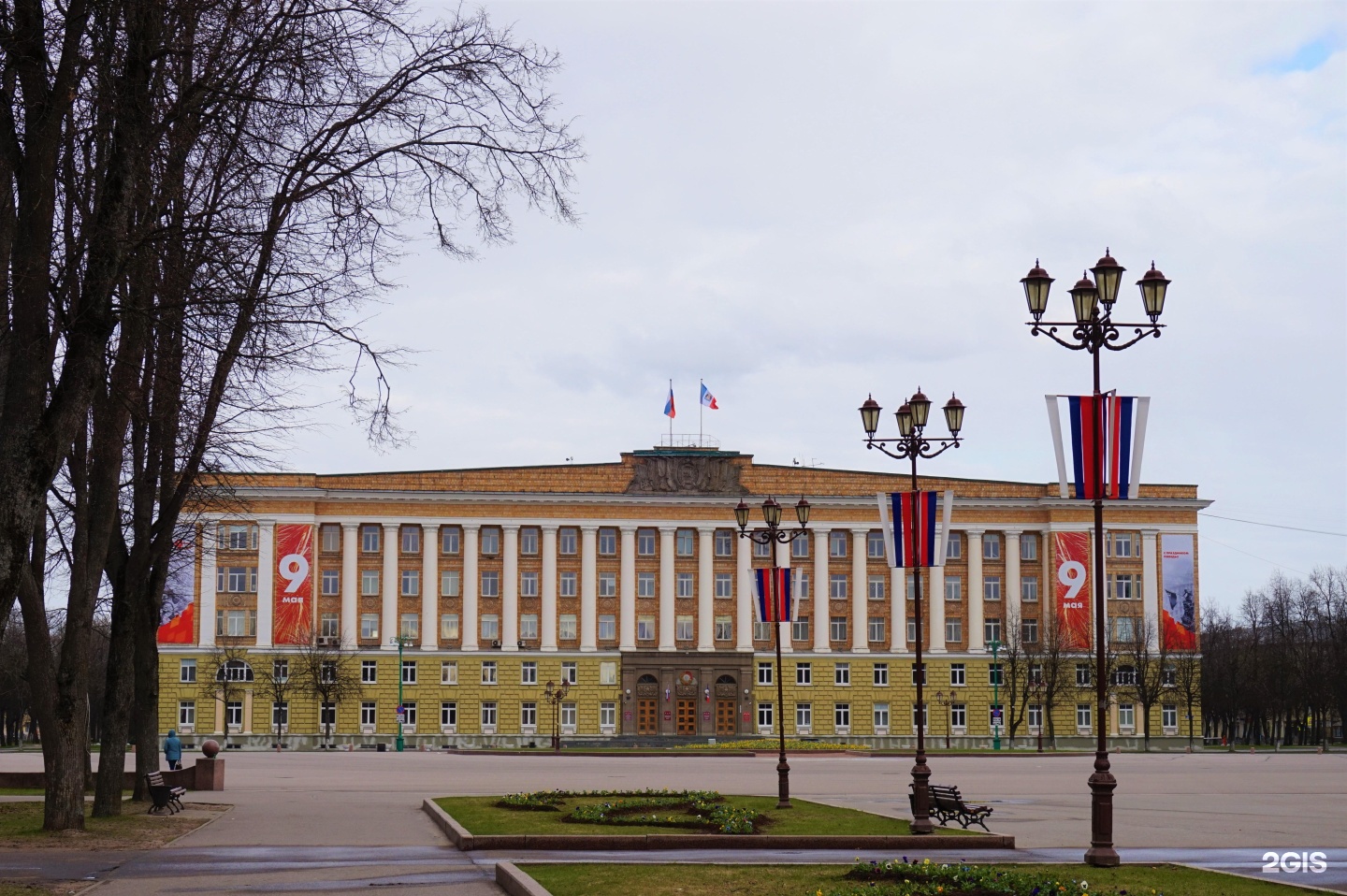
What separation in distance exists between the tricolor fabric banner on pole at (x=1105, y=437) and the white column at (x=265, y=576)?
82731 millimetres

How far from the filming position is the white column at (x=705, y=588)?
10206 centimetres

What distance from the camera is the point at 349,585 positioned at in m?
100

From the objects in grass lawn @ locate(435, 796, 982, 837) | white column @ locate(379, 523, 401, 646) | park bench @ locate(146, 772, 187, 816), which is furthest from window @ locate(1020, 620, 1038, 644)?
park bench @ locate(146, 772, 187, 816)

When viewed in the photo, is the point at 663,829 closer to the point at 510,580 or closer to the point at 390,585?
the point at 510,580

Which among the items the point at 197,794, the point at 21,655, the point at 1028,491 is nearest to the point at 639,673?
the point at 1028,491

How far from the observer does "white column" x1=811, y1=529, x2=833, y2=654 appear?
10281 centimetres

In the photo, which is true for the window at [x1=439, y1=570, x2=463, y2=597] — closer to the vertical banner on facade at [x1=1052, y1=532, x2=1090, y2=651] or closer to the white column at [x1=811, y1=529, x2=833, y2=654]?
the white column at [x1=811, y1=529, x2=833, y2=654]

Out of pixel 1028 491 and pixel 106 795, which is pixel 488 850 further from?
pixel 1028 491

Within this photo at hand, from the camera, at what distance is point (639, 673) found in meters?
101

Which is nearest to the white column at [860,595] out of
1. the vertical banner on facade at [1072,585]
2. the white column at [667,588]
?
the white column at [667,588]

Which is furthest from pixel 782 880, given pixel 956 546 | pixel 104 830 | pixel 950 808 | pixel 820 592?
pixel 956 546

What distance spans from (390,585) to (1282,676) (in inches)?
2708

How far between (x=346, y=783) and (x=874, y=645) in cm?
6411

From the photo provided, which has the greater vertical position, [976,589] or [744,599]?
[976,589]
